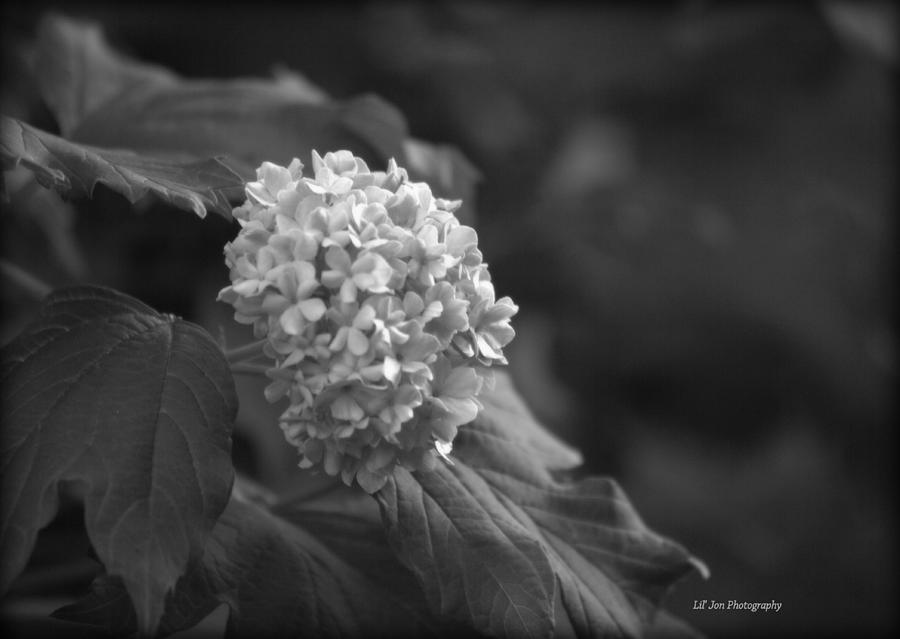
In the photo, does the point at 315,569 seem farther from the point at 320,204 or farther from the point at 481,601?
the point at 320,204

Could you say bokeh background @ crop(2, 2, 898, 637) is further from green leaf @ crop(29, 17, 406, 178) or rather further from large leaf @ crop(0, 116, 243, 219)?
large leaf @ crop(0, 116, 243, 219)

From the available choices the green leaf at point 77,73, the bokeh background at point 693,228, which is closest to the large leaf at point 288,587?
the green leaf at point 77,73

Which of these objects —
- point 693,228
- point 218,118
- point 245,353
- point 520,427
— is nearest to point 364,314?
point 245,353

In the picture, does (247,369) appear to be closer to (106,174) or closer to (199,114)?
(106,174)

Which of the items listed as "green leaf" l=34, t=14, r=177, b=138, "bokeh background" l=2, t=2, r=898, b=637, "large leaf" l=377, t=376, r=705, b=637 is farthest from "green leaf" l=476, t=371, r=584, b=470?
"bokeh background" l=2, t=2, r=898, b=637

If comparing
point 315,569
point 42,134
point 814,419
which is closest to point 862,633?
point 814,419
